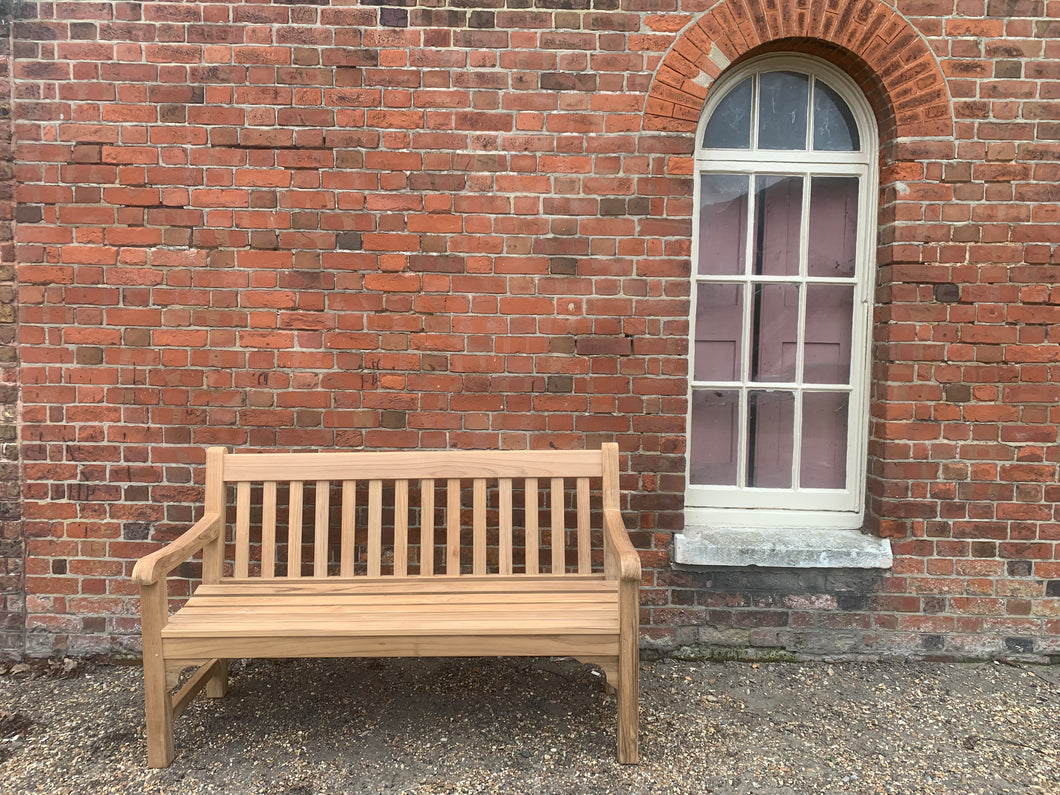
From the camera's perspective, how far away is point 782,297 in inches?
138

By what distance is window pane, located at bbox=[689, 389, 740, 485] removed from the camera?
11.6 ft

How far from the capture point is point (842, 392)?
11.5 ft

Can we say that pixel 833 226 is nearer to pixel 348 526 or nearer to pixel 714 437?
pixel 714 437

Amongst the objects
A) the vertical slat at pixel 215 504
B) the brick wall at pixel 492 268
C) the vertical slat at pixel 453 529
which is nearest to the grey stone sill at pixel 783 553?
the brick wall at pixel 492 268

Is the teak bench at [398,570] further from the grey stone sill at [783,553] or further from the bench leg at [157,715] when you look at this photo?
the grey stone sill at [783,553]

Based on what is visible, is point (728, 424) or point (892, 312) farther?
point (728, 424)

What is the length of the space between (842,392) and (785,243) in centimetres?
82

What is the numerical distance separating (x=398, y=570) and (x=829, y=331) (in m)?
2.45

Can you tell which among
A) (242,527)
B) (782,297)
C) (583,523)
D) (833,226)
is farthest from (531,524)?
(833,226)

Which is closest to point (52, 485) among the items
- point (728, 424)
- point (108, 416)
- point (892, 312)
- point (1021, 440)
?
point (108, 416)

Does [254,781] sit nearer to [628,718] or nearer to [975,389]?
[628,718]

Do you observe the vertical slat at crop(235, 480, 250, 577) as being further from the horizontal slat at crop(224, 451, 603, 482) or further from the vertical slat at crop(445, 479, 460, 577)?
the vertical slat at crop(445, 479, 460, 577)

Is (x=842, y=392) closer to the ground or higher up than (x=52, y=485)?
higher up

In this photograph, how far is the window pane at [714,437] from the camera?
11.6ft
